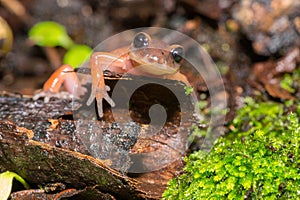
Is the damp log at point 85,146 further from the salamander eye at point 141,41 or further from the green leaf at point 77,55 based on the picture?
the green leaf at point 77,55

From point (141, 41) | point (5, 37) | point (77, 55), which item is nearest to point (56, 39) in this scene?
point (77, 55)

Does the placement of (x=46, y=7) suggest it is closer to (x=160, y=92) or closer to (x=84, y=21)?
(x=84, y=21)

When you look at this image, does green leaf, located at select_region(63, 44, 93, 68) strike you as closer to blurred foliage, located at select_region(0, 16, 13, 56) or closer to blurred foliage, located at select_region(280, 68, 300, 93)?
blurred foliage, located at select_region(0, 16, 13, 56)

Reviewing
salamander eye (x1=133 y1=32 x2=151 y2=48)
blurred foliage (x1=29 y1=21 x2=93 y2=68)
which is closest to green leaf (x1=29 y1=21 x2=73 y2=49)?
blurred foliage (x1=29 y1=21 x2=93 y2=68)

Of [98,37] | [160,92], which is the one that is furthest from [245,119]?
[98,37]

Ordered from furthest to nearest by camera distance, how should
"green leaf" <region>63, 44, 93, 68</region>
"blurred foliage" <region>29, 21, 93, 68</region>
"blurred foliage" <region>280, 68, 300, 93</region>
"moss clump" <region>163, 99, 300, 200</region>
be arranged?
"blurred foliage" <region>29, 21, 93, 68</region>
"green leaf" <region>63, 44, 93, 68</region>
"blurred foliage" <region>280, 68, 300, 93</region>
"moss clump" <region>163, 99, 300, 200</region>

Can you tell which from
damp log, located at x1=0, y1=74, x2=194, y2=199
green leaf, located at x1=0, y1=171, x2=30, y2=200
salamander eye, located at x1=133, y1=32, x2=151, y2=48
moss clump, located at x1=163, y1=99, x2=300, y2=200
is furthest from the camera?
salamander eye, located at x1=133, y1=32, x2=151, y2=48

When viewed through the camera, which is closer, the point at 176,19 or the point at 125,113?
the point at 125,113
